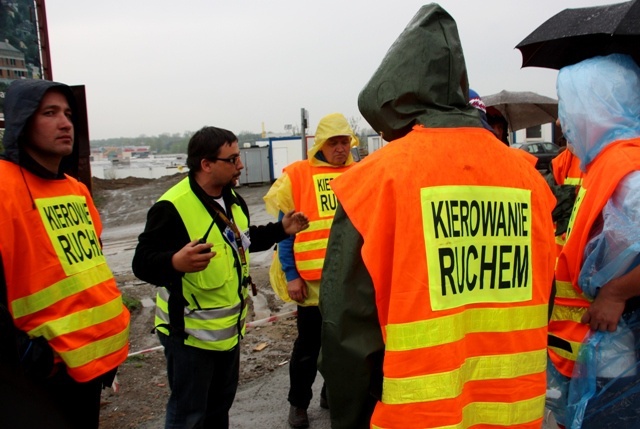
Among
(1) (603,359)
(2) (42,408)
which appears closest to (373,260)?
(1) (603,359)

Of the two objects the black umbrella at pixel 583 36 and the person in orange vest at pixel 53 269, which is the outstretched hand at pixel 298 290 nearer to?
the person in orange vest at pixel 53 269

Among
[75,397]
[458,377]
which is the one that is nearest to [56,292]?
[75,397]

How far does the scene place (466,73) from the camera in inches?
75.2

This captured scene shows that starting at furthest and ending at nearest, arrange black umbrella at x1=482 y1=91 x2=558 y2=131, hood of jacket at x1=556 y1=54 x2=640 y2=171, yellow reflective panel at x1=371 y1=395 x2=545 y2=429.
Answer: black umbrella at x1=482 y1=91 x2=558 y2=131, hood of jacket at x1=556 y1=54 x2=640 y2=171, yellow reflective panel at x1=371 y1=395 x2=545 y2=429

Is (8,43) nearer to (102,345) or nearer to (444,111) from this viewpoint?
(102,345)

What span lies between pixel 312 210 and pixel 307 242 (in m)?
0.24

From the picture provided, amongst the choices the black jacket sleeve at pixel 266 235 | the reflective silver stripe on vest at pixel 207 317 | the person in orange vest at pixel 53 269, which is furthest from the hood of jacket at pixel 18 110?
the black jacket sleeve at pixel 266 235

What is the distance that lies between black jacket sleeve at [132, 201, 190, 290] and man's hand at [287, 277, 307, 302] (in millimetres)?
1180

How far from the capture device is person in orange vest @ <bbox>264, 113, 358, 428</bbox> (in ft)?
12.6

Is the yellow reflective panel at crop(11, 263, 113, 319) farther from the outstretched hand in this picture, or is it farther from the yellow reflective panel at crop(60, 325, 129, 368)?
the outstretched hand

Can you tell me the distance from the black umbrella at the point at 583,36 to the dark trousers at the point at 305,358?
222cm

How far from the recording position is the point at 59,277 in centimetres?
250

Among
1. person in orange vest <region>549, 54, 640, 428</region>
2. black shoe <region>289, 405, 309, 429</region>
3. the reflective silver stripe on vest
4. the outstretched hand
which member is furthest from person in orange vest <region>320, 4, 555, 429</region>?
black shoe <region>289, 405, 309, 429</region>

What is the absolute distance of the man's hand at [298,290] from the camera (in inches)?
152
